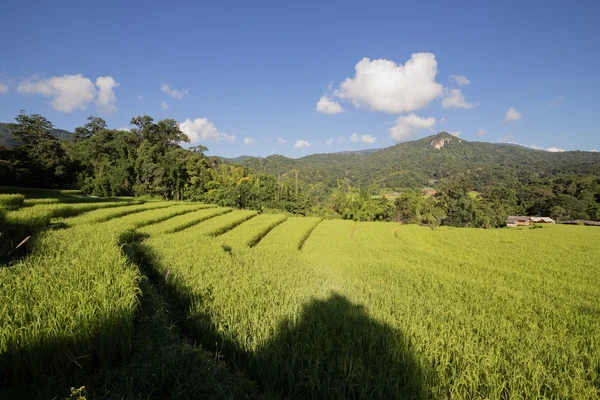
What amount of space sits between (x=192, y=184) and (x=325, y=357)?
168 ft

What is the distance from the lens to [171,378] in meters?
2.72

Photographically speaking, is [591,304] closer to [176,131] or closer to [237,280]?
[237,280]

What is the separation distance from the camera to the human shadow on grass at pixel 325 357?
298 centimetres

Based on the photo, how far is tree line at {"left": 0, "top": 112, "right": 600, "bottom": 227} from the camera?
41094mm

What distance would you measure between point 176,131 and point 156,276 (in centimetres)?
6588

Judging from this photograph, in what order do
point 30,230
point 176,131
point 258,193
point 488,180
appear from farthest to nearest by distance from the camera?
1. point 488,180
2. point 176,131
3. point 258,193
4. point 30,230

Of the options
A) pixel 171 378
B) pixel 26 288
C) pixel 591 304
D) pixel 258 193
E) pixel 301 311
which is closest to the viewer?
pixel 171 378

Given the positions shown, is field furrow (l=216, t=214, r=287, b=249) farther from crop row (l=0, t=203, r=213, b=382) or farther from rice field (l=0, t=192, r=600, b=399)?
crop row (l=0, t=203, r=213, b=382)

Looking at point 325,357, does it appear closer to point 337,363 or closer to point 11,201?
point 337,363

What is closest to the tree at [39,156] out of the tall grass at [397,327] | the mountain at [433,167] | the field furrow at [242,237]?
the field furrow at [242,237]

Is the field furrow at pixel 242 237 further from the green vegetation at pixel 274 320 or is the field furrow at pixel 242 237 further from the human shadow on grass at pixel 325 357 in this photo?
the human shadow on grass at pixel 325 357

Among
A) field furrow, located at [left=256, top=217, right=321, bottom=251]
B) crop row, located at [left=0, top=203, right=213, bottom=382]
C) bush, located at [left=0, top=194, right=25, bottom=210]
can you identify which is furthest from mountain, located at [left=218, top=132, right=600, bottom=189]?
crop row, located at [left=0, top=203, right=213, bottom=382]

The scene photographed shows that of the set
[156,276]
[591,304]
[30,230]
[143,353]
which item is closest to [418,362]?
[143,353]

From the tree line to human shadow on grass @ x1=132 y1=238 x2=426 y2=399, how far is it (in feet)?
137
